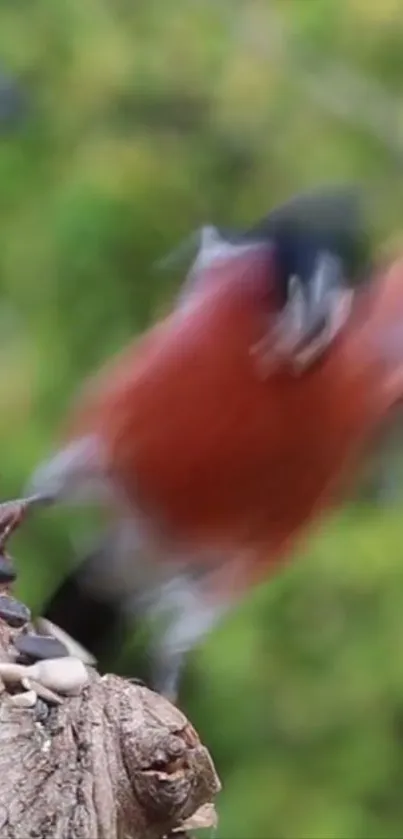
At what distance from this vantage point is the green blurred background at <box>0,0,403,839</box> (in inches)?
58.6

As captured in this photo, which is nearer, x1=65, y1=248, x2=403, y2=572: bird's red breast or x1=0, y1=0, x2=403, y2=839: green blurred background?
x1=65, y1=248, x2=403, y2=572: bird's red breast

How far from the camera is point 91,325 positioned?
1.55 m

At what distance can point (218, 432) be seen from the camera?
100cm

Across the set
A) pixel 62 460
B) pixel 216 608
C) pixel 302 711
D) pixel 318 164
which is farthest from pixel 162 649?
pixel 318 164

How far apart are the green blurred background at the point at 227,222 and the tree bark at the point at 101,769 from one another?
2.15ft

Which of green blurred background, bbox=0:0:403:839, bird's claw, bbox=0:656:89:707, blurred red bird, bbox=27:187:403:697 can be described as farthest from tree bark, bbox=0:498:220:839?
green blurred background, bbox=0:0:403:839

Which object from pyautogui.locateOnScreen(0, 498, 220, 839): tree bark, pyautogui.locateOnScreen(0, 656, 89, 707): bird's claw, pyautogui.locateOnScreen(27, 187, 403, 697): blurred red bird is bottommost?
pyautogui.locateOnScreen(0, 498, 220, 839): tree bark

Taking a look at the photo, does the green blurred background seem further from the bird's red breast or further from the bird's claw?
the bird's claw

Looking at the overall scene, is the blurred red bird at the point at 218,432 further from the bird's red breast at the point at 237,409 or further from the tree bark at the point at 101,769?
the tree bark at the point at 101,769

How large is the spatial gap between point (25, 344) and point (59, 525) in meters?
0.22

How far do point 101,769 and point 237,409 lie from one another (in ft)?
1.19

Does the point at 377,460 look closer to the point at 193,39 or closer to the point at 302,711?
the point at 302,711

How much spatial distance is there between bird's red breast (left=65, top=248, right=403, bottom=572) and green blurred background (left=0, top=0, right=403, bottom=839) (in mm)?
391

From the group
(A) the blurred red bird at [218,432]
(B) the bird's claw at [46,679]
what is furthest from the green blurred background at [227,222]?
(B) the bird's claw at [46,679]
